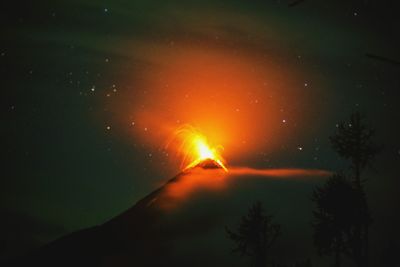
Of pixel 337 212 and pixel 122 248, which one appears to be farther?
pixel 122 248

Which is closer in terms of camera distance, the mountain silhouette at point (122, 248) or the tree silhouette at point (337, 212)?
the tree silhouette at point (337, 212)

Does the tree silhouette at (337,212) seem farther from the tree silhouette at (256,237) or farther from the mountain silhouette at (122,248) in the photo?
the mountain silhouette at (122,248)

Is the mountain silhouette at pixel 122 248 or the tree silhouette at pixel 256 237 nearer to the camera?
the tree silhouette at pixel 256 237

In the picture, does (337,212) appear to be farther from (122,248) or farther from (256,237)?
(122,248)

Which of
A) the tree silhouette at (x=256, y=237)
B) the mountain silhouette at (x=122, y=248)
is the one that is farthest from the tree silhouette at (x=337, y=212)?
the mountain silhouette at (x=122, y=248)

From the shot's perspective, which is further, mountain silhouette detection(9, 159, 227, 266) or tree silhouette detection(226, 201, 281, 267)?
mountain silhouette detection(9, 159, 227, 266)

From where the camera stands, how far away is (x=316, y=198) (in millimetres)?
37938

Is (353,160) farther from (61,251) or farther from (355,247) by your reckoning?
(61,251)

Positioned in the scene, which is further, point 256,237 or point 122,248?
point 122,248

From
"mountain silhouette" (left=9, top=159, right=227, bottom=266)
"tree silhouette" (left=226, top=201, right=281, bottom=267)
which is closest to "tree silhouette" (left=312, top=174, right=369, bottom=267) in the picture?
"tree silhouette" (left=226, top=201, right=281, bottom=267)

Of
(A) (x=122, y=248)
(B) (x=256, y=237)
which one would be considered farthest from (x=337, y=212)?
(A) (x=122, y=248)

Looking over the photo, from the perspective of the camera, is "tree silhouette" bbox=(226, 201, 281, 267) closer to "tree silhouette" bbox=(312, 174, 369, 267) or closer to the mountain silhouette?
"tree silhouette" bbox=(312, 174, 369, 267)

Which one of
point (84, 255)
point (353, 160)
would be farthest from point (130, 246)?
point (353, 160)

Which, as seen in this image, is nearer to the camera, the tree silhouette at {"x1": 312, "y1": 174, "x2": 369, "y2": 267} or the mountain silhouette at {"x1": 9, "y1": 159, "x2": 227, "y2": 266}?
the tree silhouette at {"x1": 312, "y1": 174, "x2": 369, "y2": 267}
